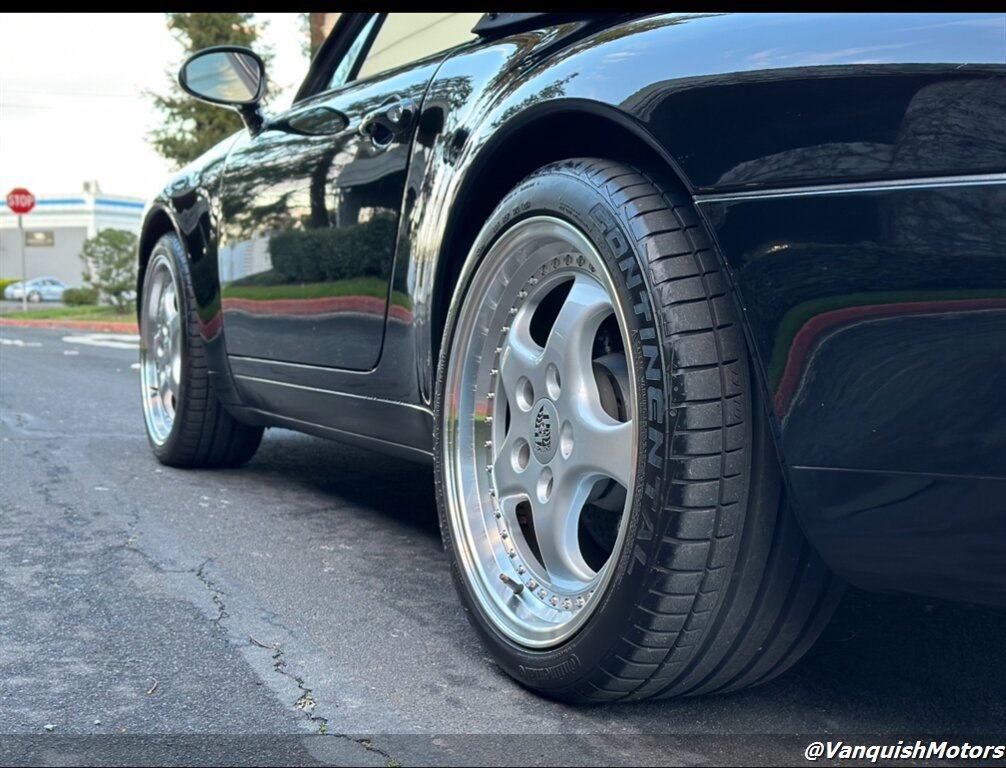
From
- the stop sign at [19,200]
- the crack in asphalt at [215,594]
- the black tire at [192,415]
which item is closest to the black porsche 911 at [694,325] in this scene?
the crack in asphalt at [215,594]

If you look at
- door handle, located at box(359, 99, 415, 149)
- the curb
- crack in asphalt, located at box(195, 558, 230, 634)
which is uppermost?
door handle, located at box(359, 99, 415, 149)

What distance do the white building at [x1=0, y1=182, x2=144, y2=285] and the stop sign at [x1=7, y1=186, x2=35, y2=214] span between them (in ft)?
93.5

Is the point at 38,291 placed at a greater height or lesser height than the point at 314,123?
lesser

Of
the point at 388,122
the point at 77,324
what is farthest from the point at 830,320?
the point at 77,324

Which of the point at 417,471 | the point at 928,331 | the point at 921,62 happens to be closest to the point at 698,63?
the point at 921,62

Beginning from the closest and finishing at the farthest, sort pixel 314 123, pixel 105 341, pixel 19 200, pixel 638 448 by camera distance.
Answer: pixel 638 448 < pixel 314 123 < pixel 105 341 < pixel 19 200

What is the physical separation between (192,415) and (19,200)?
2374cm

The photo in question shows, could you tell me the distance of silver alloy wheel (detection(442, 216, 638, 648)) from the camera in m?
1.97

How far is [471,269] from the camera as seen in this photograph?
2266mm

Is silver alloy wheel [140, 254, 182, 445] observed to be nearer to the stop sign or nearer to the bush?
the stop sign

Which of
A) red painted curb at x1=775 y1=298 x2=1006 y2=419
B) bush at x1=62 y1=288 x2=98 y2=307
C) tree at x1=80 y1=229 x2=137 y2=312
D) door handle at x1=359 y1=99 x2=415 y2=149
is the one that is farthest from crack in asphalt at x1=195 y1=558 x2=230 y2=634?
bush at x1=62 y1=288 x2=98 y2=307

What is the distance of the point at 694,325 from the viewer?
5.64 feet

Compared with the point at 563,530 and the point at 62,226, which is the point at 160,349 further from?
the point at 62,226

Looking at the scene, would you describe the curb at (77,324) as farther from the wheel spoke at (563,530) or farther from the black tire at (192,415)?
the wheel spoke at (563,530)
